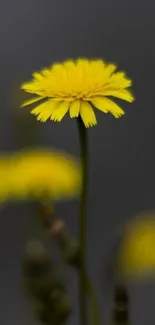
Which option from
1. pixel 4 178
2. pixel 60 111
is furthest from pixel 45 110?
pixel 4 178

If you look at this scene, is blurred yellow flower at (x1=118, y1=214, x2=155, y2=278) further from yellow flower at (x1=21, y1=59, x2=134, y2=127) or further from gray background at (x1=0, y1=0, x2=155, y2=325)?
gray background at (x1=0, y1=0, x2=155, y2=325)

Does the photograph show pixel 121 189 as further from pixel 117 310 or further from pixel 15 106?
pixel 117 310

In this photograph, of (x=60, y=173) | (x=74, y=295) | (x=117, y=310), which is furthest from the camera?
(x=74, y=295)

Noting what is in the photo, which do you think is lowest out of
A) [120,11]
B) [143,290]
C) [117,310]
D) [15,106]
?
[143,290]

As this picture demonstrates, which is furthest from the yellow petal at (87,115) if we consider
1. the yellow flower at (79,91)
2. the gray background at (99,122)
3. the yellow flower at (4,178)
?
the gray background at (99,122)

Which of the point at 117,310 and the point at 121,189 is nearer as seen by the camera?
the point at 117,310

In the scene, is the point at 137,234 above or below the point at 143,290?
above

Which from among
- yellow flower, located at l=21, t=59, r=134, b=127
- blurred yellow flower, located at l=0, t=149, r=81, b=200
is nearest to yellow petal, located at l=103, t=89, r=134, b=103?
yellow flower, located at l=21, t=59, r=134, b=127

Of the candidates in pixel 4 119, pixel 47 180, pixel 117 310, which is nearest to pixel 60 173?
pixel 47 180
